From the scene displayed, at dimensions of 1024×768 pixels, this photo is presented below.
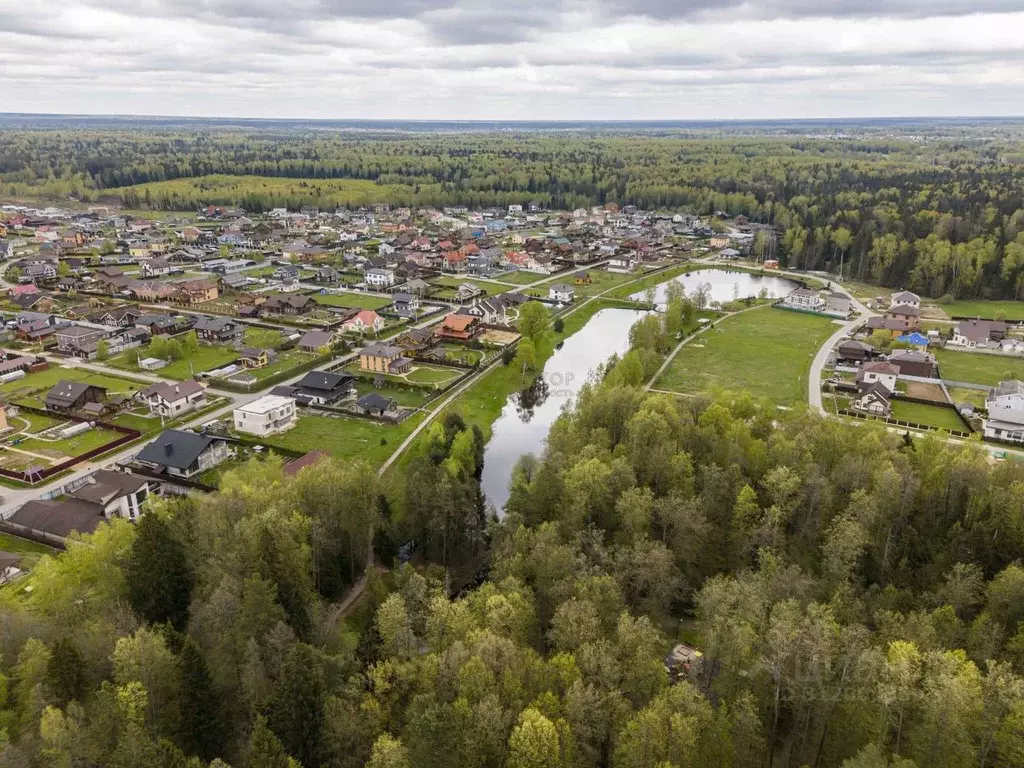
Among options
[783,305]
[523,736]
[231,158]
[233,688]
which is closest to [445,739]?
[523,736]

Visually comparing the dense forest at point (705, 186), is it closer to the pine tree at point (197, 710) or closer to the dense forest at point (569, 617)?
the dense forest at point (569, 617)

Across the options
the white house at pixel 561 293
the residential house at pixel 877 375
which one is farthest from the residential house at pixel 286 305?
the residential house at pixel 877 375

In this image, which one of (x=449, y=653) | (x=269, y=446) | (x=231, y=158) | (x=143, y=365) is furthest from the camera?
(x=231, y=158)

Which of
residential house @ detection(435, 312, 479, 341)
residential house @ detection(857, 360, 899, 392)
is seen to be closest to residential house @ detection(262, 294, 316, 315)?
residential house @ detection(435, 312, 479, 341)

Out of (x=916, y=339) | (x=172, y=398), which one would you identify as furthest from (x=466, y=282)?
(x=916, y=339)

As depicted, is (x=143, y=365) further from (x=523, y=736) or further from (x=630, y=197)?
(x=630, y=197)

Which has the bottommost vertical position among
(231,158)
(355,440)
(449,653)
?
(355,440)
